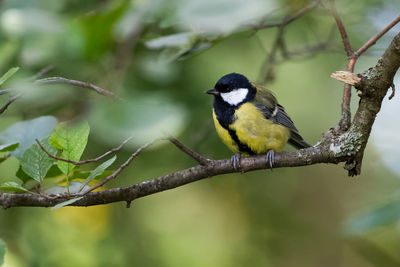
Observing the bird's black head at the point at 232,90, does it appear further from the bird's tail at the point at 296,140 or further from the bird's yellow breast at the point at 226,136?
the bird's tail at the point at 296,140

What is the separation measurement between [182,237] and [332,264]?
162cm

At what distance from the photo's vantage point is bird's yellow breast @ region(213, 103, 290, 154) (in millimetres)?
2729

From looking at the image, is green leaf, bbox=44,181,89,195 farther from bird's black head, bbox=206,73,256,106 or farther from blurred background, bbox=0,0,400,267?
bird's black head, bbox=206,73,256,106

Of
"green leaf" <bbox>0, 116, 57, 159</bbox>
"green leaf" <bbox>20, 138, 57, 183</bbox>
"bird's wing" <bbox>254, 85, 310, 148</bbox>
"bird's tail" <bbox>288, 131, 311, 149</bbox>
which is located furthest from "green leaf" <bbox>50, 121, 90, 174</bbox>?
"bird's tail" <bbox>288, 131, 311, 149</bbox>

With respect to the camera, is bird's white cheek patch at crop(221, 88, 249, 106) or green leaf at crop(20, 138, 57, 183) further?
bird's white cheek patch at crop(221, 88, 249, 106)

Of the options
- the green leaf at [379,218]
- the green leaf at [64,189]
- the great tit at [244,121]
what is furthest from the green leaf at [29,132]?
the great tit at [244,121]

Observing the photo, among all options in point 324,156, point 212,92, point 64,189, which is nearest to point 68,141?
point 64,189

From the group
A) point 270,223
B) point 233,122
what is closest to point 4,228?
point 233,122

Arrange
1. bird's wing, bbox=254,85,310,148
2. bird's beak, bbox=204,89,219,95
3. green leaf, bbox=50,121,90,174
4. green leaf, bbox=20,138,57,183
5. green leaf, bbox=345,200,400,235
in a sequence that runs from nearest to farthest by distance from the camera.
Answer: green leaf, bbox=50,121,90,174 < green leaf, bbox=20,138,57,183 < green leaf, bbox=345,200,400,235 < bird's beak, bbox=204,89,219,95 < bird's wing, bbox=254,85,310,148

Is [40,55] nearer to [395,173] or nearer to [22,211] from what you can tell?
[22,211]

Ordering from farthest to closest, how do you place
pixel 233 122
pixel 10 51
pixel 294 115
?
pixel 294 115
pixel 233 122
pixel 10 51

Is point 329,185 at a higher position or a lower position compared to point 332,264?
higher

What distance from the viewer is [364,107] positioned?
72.0 inches

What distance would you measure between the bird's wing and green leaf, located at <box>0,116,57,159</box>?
177 centimetres
